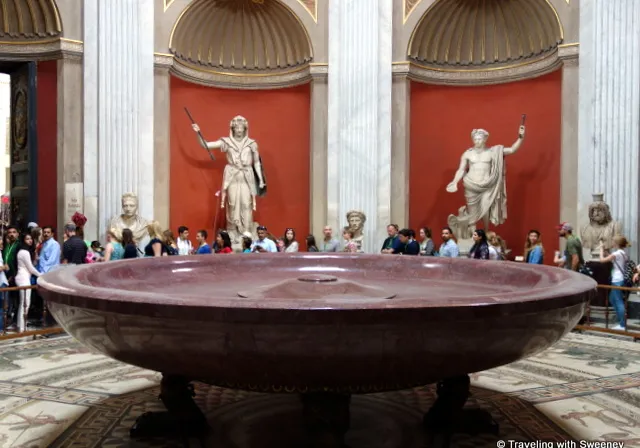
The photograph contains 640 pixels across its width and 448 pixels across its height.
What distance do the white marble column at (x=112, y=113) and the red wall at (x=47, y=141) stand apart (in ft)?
2.23

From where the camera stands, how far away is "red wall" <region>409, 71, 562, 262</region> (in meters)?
11.6

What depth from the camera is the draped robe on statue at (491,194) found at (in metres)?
11.0

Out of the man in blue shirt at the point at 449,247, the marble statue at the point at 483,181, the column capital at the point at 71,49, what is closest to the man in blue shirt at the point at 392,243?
the man in blue shirt at the point at 449,247

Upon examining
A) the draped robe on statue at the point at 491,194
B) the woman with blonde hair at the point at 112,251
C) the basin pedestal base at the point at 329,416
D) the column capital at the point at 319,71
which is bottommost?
the basin pedestal base at the point at 329,416

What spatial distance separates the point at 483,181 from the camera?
11.1m

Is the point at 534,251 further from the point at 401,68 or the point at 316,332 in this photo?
the point at 316,332

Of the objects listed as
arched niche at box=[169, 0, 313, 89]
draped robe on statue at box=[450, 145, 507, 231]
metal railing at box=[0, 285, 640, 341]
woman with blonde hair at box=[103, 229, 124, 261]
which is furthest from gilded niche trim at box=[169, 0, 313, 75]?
metal railing at box=[0, 285, 640, 341]

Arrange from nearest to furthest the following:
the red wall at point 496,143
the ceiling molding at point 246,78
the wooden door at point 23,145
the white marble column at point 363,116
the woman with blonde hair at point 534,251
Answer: the woman with blonde hair at point 534,251 < the wooden door at point 23,145 < the white marble column at point 363,116 < the red wall at point 496,143 < the ceiling molding at point 246,78

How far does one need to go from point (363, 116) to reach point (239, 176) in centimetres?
242

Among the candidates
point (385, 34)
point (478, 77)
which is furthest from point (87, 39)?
point (478, 77)

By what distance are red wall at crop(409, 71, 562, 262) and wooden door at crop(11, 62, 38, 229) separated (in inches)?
262

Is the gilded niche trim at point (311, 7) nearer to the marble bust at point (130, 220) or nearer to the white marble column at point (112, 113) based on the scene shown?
the white marble column at point (112, 113)

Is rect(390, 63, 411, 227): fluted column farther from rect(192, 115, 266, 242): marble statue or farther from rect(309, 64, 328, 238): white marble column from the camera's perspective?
rect(192, 115, 266, 242): marble statue

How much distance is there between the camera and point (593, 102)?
9.82 m
